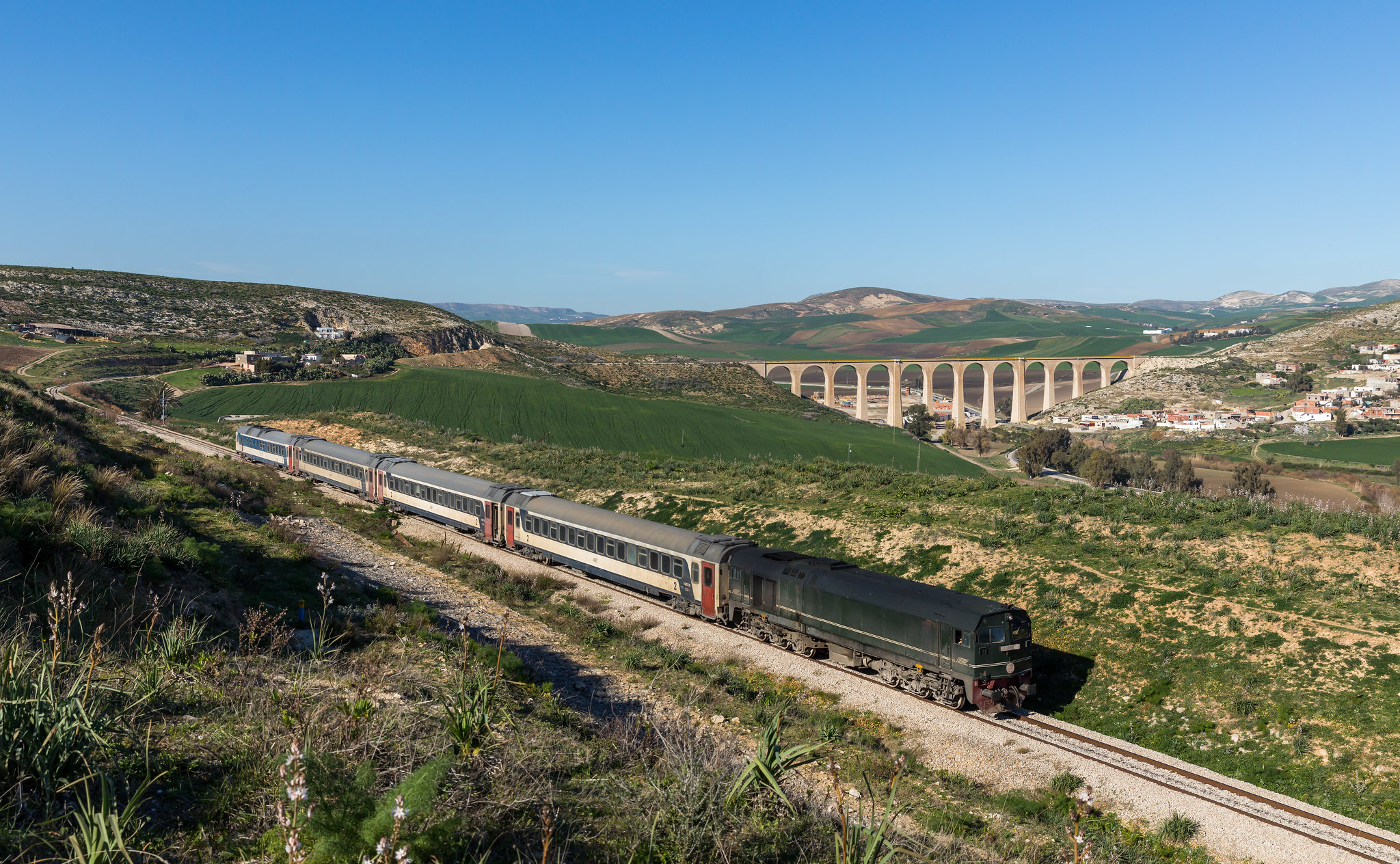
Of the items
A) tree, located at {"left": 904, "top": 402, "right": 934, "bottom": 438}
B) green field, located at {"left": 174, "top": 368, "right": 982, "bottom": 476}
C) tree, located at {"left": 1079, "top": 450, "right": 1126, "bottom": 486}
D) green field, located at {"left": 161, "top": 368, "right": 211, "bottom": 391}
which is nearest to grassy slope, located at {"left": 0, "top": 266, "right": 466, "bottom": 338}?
green field, located at {"left": 161, "top": 368, "right": 211, "bottom": 391}

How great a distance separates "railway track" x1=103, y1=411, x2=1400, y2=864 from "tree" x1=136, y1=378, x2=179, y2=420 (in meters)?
81.3

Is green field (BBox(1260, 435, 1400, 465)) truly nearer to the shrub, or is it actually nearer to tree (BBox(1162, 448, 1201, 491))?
tree (BBox(1162, 448, 1201, 491))

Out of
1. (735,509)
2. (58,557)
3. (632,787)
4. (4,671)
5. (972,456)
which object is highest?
(4,671)

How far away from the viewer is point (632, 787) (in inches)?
376

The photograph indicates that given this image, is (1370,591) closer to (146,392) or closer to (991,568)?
(991,568)

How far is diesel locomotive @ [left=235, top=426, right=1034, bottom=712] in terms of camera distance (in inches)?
749

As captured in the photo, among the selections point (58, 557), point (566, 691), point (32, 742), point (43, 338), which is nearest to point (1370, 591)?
point (566, 691)

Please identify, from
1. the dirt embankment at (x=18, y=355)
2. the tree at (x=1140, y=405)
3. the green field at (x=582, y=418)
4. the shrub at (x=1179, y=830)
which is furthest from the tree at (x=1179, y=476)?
the dirt embankment at (x=18, y=355)

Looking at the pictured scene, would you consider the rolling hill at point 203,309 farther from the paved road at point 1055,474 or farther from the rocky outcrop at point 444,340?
the paved road at point 1055,474

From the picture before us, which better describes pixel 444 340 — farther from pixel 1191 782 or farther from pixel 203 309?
pixel 1191 782

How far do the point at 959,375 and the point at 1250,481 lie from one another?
107756 millimetres

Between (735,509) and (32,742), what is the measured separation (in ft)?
109

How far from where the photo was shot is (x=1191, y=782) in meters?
16.5

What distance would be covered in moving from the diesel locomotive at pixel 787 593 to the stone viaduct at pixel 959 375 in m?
124
